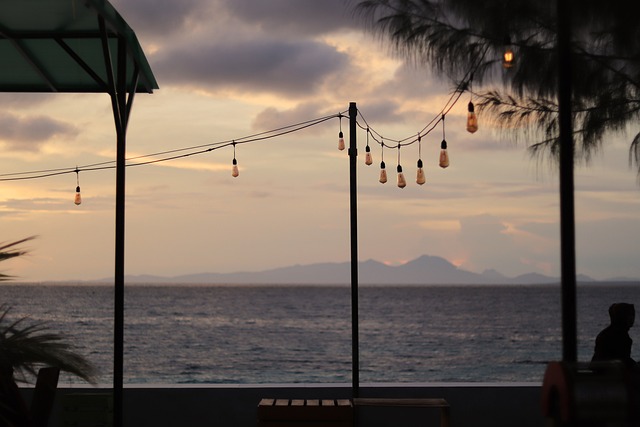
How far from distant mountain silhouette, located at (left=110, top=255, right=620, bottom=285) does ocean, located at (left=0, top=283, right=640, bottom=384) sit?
1.61m

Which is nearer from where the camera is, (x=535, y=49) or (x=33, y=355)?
(x=33, y=355)

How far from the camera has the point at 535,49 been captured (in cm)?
591

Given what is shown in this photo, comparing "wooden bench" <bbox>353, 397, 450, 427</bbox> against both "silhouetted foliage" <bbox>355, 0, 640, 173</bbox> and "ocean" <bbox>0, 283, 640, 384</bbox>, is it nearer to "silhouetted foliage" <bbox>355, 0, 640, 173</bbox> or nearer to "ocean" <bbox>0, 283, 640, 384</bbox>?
"silhouetted foliage" <bbox>355, 0, 640, 173</bbox>

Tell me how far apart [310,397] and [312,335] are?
1470 inches

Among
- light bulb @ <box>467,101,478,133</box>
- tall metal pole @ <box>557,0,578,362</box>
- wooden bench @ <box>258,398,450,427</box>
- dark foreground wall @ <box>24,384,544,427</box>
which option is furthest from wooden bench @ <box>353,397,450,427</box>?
light bulb @ <box>467,101,478,133</box>

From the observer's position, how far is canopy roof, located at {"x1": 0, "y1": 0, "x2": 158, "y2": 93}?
5.29m

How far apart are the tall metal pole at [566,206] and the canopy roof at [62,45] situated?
2.41 m

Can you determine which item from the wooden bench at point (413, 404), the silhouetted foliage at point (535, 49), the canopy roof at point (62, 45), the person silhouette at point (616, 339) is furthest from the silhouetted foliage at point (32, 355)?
the silhouetted foliage at point (535, 49)

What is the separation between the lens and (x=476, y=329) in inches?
1800

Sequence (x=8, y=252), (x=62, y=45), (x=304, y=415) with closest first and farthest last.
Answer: (x=8, y=252), (x=304, y=415), (x=62, y=45)

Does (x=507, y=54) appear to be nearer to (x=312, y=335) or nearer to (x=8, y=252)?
(x=8, y=252)

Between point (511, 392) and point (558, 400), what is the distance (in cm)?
286

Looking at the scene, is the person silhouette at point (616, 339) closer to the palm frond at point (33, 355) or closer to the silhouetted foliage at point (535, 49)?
the silhouetted foliage at point (535, 49)

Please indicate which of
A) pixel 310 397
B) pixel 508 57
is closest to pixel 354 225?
pixel 310 397
